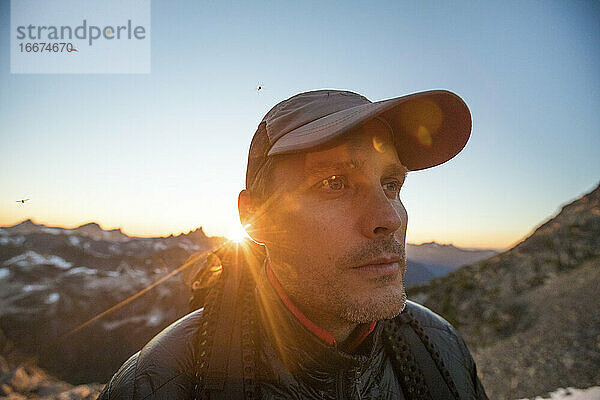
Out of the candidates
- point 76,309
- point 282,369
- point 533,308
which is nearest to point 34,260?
Answer: point 76,309

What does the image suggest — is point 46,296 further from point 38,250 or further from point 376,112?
point 376,112

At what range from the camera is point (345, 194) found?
174cm

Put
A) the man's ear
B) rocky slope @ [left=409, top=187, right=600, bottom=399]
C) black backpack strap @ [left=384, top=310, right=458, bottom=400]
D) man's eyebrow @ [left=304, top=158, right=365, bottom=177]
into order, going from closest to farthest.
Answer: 1. man's eyebrow @ [left=304, top=158, right=365, bottom=177]
2. the man's ear
3. black backpack strap @ [left=384, top=310, right=458, bottom=400]
4. rocky slope @ [left=409, top=187, right=600, bottom=399]

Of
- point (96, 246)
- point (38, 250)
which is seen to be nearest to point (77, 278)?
point (38, 250)

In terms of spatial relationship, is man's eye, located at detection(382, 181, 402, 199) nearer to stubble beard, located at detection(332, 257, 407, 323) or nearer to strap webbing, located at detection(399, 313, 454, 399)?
stubble beard, located at detection(332, 257, 407, 323)

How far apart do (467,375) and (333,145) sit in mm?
2052

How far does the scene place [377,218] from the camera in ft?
5.40

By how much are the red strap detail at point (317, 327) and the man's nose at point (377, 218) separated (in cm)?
63

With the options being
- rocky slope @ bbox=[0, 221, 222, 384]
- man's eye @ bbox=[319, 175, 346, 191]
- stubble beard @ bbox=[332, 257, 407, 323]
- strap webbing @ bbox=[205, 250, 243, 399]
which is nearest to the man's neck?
stubble beard @ bbox=[332, 257, 407, 323]

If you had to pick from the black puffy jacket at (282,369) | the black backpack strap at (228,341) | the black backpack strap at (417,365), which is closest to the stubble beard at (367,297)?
the black puffy jacket at (282,369)

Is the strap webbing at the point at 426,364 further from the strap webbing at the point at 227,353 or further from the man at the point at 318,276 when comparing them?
the strap webbing at the point at 227,353

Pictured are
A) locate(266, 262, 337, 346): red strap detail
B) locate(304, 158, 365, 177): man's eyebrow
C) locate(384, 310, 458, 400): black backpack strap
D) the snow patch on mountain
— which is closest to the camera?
locate(304, 158, 365, 177): man's eyebrow

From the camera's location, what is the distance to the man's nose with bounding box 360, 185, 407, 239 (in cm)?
164

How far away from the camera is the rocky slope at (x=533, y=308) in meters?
9.18
